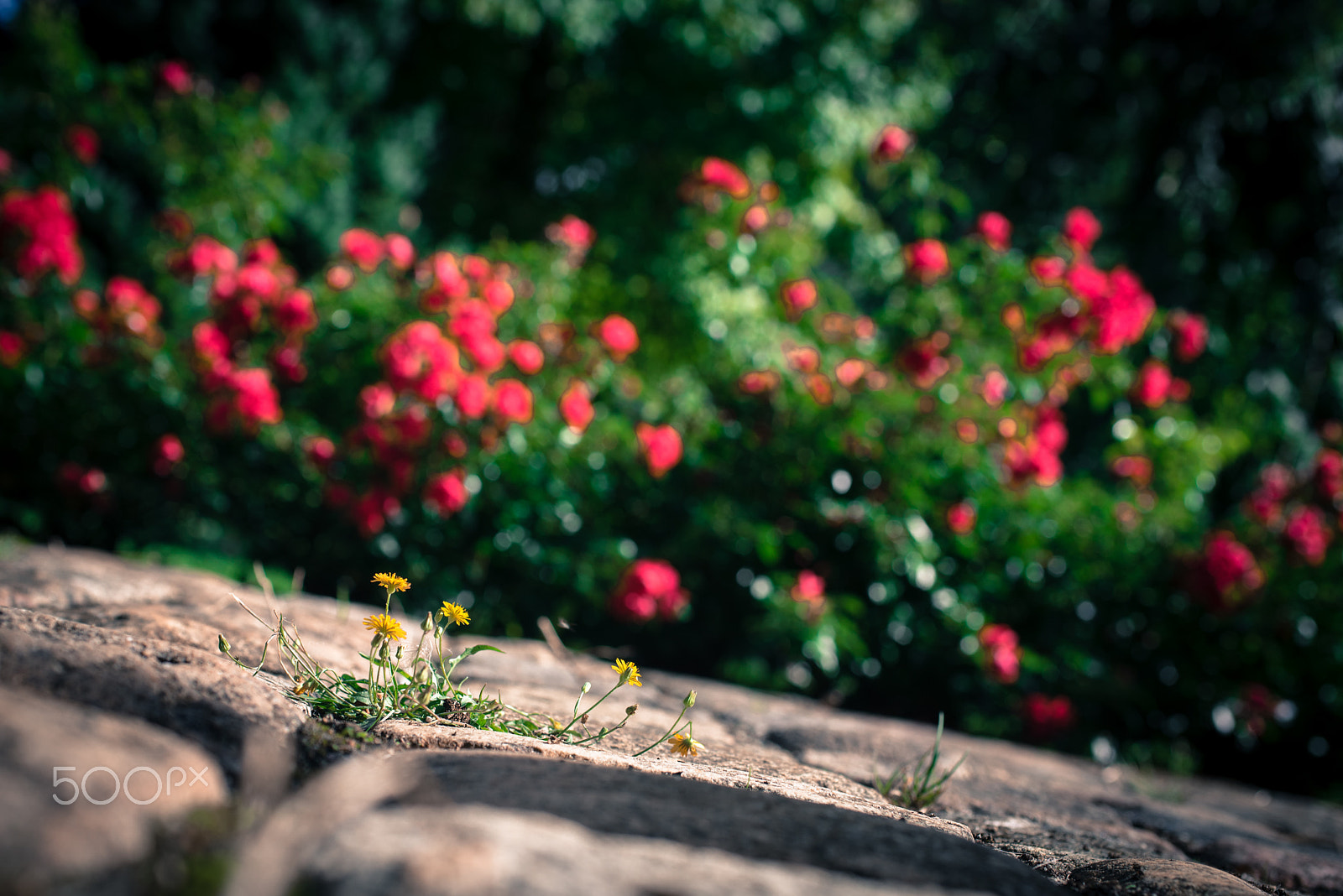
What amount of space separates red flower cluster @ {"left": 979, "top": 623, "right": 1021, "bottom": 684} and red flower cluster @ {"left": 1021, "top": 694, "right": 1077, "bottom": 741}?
157 mm

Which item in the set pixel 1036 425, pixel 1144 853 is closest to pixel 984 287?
pixel 1036 425

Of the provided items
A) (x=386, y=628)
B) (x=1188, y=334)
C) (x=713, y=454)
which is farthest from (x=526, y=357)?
(x=1188, y=334)

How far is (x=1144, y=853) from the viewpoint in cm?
128

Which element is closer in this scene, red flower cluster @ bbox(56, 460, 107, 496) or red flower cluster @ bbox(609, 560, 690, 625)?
red flower cluster @ bbox(609, 560, 690, 625)

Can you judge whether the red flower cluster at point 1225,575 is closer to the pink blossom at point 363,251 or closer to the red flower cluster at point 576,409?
the red flower cluster at point 576,409

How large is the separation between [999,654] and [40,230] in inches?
152

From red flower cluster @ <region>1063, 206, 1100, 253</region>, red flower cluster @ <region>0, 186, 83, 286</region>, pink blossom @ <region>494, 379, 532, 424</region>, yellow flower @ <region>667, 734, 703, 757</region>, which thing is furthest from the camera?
red flower cluster @ <region>1063, 206, 1100, 253</region>

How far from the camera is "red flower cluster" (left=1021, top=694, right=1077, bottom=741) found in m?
2.77

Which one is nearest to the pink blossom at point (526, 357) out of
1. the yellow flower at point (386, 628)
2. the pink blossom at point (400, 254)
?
the pink blossom at point (400, 254)

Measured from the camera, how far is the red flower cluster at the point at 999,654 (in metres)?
2.65

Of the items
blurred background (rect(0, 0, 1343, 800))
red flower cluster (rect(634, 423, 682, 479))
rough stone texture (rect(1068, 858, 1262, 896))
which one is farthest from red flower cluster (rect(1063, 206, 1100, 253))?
rough stone texture (rect(1068, 858, 1262, 896))

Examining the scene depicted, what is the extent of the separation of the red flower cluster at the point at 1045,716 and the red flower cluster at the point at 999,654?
0.51 ft

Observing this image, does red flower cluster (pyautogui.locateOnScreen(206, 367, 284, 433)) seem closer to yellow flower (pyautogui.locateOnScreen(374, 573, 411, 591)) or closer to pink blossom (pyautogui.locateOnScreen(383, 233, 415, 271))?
pink blossom (pyautogui.locateOnScreen(383, 233, 415, 271))

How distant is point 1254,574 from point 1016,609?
804 mm
